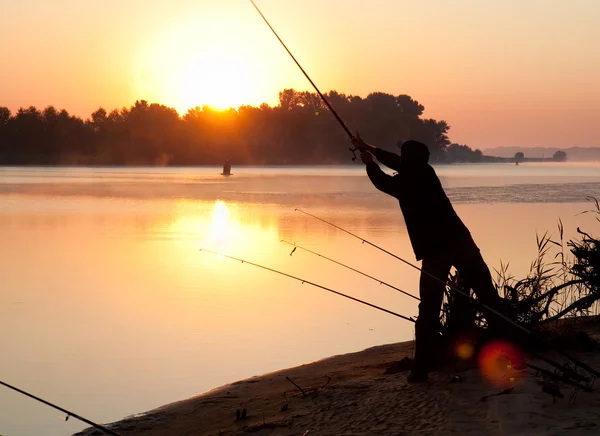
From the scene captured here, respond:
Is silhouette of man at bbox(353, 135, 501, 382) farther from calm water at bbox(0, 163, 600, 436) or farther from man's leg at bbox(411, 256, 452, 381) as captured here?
calm water at bbox(0, 163, 600, 436)

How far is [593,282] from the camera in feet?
25.1

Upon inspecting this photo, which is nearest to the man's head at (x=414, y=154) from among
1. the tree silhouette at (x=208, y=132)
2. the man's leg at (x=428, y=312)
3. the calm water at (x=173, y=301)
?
the man's leg at (x=428, y=312)

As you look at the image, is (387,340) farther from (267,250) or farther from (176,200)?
(176,200)

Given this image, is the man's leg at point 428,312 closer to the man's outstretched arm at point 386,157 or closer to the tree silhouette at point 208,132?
the man's outstretched arm at point 386,157

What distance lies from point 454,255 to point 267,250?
11291 millimetres

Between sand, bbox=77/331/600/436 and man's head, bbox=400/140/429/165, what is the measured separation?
1.42 m

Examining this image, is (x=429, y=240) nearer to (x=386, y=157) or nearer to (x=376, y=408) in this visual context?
(x=386, y=157)

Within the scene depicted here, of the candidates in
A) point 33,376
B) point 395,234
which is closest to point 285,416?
point 33,376

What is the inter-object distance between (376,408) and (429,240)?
1141 millimetres

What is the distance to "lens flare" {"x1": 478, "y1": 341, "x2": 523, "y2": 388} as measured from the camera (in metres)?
5.46

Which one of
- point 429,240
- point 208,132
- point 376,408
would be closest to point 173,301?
point 429,240

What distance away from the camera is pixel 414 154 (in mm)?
5730

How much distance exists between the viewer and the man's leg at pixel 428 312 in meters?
5.68

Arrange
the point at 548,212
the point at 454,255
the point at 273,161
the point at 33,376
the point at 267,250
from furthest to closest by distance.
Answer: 1. the point at 273,161
2. the point at 548,212
3. the point at 267,250
4. the point at 33,376
5. the point at 454,255
